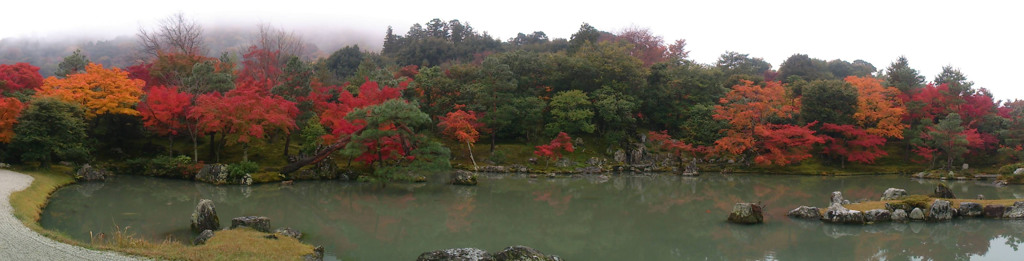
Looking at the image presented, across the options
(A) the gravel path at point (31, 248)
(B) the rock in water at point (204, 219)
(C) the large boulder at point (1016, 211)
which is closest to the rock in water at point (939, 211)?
(C) the large boulder at point (1016, 211)

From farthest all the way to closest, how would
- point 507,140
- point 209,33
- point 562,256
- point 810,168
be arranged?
point 209,33, point 507,140, point 810,168, point 562,256

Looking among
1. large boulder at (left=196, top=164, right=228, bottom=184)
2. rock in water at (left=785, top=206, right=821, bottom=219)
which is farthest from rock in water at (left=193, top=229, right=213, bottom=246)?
rock in water at (left=785, top=206, right=821, bottom=219)

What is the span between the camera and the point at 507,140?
32.9 m

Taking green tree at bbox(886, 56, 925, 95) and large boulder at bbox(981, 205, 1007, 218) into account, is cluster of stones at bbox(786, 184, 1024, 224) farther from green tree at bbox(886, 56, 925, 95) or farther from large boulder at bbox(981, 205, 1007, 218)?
green tree at bbox(886, 56, 925, 95)

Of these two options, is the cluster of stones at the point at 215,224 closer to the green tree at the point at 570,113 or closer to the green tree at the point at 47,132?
the green tree at the point at 47,132

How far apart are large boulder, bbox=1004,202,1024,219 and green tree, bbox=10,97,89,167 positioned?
Result: 30328 mm

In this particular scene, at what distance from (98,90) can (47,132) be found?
180 inches

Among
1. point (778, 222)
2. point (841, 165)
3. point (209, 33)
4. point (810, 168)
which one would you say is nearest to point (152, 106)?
point (778, 222)

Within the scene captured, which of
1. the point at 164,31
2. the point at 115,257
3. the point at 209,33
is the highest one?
the point at 209,33

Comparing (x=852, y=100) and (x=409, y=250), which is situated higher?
(x=852, y=100)

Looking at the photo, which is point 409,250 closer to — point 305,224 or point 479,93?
point 305,224

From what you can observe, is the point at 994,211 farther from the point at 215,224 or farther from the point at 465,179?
the point at 215,224

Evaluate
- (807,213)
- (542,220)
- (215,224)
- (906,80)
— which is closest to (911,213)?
(807,213)

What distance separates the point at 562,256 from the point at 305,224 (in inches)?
265
